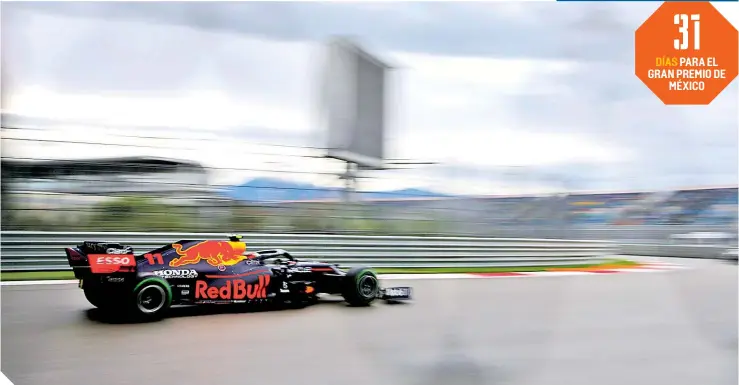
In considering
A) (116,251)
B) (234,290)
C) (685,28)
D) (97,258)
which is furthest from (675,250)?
(97,258)

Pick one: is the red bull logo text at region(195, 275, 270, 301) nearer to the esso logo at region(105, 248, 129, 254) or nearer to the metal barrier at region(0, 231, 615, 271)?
the metal barrier at region(0, 231, 615, 271)

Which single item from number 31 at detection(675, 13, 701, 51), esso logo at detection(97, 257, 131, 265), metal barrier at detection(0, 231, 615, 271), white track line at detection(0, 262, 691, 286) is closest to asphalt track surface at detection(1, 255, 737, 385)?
white track line at detection(0, 262, 691, 286)

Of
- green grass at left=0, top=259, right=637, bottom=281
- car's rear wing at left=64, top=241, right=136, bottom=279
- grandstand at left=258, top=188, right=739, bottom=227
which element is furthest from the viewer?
green grass at left=0, top=259, right=637, bottom=281

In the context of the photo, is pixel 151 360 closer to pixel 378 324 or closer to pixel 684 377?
pixel 378 324

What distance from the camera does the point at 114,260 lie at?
3.99m

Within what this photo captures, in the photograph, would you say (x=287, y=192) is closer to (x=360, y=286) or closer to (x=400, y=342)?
(x=360, y=286)

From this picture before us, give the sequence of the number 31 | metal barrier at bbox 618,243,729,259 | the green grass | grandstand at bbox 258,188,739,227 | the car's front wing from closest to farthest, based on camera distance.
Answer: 1. the number 31
2. grandstand at bbox 258,188,739,227
3. the green grass
4. metal barrier at bbox 618,243,729,259
5. the car's front wing

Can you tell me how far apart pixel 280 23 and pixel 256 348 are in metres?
1.72

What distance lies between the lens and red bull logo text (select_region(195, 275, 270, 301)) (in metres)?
4.32

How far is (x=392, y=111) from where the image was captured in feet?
12.3

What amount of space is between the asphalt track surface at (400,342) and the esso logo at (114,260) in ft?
1.08

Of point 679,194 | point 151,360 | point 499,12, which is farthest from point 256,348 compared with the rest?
point 679,194

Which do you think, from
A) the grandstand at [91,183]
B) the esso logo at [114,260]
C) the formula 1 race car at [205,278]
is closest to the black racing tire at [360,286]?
the formula 1 race car at [205,278]

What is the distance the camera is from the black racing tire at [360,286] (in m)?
4.56
